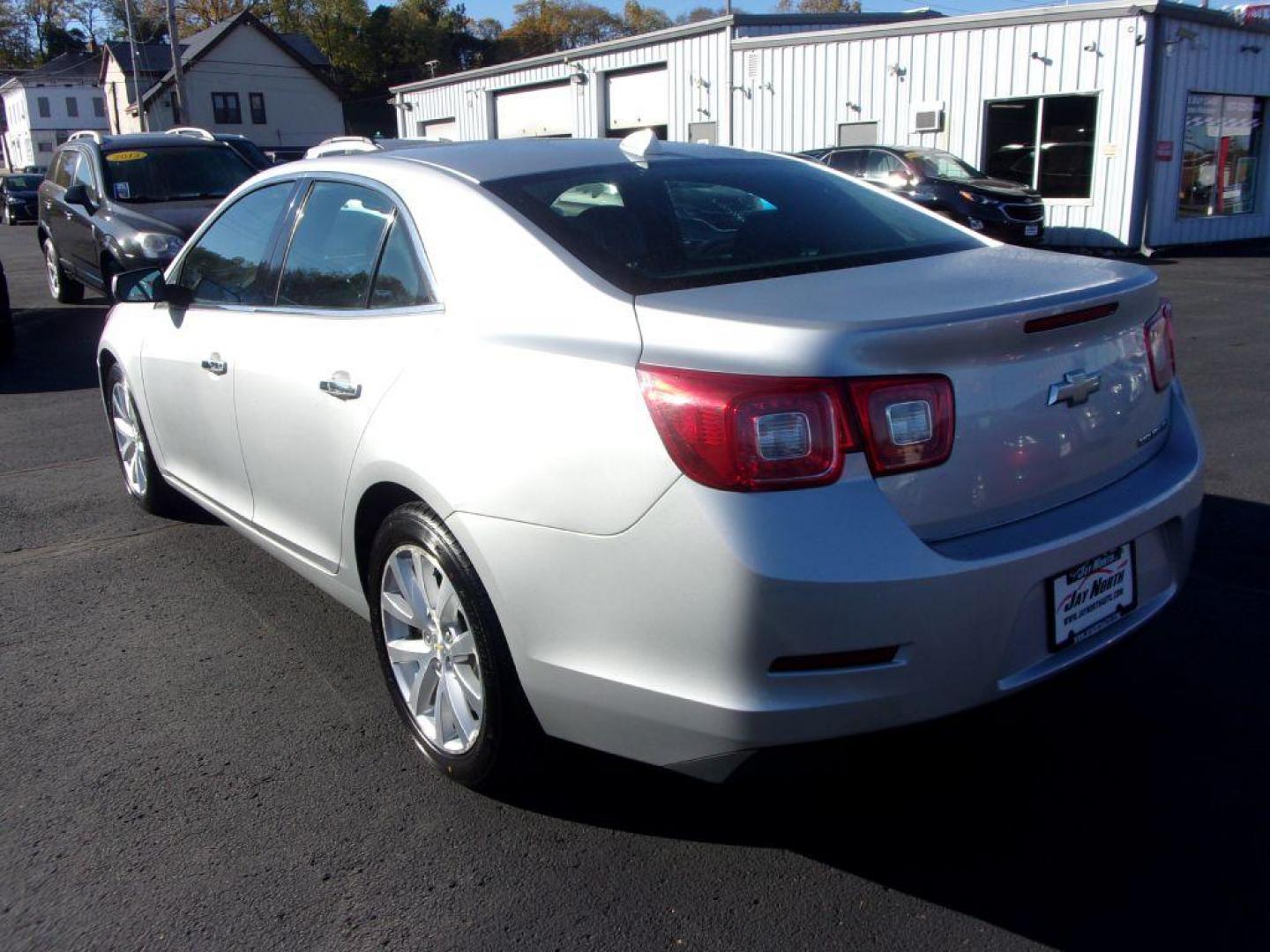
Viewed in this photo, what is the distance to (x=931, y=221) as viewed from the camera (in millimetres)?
3594

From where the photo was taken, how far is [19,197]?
3375 cm

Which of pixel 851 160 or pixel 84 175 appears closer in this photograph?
pixel 84 175

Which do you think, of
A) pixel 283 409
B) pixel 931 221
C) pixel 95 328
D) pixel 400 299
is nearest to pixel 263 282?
pixel 283 409

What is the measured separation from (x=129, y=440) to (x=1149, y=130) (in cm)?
1670

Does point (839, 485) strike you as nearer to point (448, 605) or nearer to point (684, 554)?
point (684, 554)

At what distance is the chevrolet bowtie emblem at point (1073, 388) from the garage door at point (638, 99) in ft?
79.2

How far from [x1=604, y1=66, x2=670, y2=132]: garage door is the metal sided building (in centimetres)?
112

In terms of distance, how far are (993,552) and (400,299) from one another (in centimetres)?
174

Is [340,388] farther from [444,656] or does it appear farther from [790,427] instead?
[790,427]

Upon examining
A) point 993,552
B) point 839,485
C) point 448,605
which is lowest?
point 448,605

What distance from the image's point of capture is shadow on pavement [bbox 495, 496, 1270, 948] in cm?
249

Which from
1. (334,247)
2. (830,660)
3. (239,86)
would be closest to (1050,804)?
(830,660)

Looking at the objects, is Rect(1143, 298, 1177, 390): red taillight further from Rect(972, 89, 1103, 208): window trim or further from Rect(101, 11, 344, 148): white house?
Rect(101, 11, 344, 148): white house

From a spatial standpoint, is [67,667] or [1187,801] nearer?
[1187,801]
